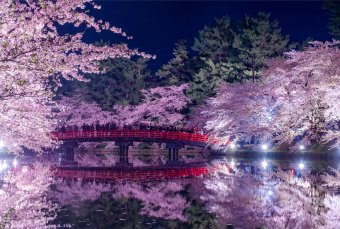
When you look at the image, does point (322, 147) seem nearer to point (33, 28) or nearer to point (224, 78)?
point (224, 78)

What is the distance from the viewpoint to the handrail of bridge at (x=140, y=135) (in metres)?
35.9

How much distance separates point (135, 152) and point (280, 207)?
37.6 meters

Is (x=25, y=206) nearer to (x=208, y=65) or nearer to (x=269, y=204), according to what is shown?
(x=269, y=204)

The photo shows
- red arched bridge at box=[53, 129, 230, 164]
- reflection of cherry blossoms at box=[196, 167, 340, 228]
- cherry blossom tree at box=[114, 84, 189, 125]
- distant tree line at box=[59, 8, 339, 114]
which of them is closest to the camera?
reflection of cherry blossoms at box=[196, 167, 340, 228]

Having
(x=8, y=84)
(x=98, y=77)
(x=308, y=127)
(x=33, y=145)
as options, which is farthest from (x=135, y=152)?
(x=8, y=84)

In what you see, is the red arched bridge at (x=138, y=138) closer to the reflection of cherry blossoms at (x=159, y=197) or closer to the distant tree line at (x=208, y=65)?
the distant tree line at (x=208, y=65)

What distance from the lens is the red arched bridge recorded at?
35.8 m

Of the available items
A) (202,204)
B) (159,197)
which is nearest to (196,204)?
(202,204)

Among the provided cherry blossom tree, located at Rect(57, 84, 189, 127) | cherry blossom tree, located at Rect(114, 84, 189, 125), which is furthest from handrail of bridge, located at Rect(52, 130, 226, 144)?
cherry blossom tree, located at Rect(114, 84, 189, 125)

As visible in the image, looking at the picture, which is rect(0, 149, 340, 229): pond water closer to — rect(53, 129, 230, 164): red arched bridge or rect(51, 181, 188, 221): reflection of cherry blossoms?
rect(51, 181, 188, 221): reflection of cherry blossoms

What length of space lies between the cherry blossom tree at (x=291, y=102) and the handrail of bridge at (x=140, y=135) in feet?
6.01

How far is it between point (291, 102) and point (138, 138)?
1225 centimetres

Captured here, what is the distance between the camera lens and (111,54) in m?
12.4

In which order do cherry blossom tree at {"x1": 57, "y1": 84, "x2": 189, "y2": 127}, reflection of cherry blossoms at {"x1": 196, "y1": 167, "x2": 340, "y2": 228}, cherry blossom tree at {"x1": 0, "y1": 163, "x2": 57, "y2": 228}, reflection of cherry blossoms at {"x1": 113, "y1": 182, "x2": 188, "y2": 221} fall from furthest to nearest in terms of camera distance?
cherry blossom tree at {"x1": 57, "y1": 84, "x2": 189, "y2": 127}, reflection of cherry blossoms at {"x1": 113, "y1": 182, "x2": 188, "y2": 221}, reflection of cherry blossoms at {"x1": 196, "y1": 167, "x2": 340, "y2": 228}, cherry blossom tree at {"x1": 0, "y1": 163, "x2": 57, "y2": 228}
